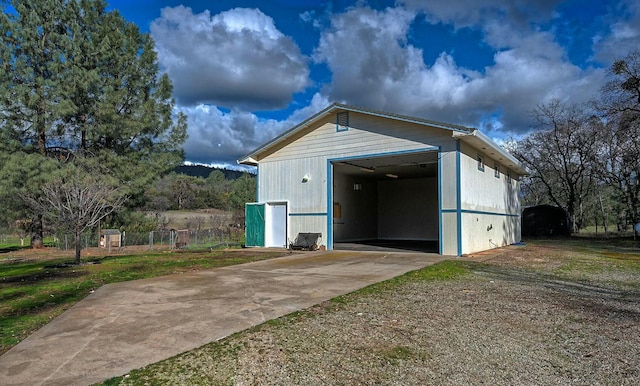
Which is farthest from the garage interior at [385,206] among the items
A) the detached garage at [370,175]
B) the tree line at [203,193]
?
the tree line at [203,193]

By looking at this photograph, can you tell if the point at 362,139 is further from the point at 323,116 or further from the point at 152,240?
the point at 152,240

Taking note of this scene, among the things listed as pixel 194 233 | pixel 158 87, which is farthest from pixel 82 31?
pixel 194 233

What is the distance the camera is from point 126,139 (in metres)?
20.2

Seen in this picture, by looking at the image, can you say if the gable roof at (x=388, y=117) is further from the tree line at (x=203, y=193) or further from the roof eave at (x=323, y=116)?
the tree line at (x=203, y=193)

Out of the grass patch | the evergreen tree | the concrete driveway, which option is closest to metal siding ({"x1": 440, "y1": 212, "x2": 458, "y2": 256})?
the concrete driveway

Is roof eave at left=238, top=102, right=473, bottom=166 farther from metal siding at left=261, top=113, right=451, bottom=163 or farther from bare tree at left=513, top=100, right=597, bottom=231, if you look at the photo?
bare tree at left=513, top=100, right=597, bottom=231

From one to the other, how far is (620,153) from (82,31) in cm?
2932

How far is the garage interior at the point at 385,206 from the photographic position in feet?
67.1

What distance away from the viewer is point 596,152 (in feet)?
86.2

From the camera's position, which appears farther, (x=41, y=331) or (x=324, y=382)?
(x=41, y=331)

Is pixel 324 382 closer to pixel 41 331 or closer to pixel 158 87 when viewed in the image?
pixel 41 331

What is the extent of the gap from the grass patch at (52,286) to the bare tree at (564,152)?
2298 centimetres

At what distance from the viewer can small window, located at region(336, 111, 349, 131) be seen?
15102 millimetres

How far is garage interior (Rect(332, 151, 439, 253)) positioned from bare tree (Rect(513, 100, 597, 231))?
10.9m
